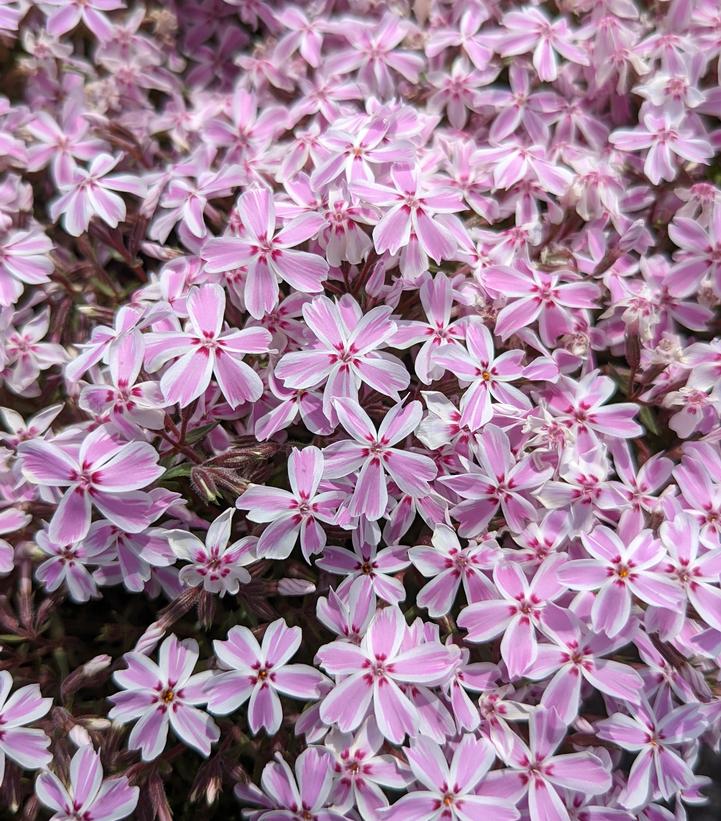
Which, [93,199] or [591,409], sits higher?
[93,199]

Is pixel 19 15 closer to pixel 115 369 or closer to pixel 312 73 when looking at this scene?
pixel 312 73

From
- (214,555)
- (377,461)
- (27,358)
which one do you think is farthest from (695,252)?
(27,358)

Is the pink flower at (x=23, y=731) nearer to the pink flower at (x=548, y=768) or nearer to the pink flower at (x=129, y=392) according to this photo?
the pink flower at (x=129, y=392)

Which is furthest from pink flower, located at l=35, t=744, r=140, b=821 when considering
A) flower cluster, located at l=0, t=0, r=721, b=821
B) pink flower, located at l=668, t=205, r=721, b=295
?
pink flower, located at l=668, t=205, r=721, b=295

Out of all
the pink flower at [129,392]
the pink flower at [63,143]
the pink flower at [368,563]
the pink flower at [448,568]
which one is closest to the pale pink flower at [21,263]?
the pink flower at [63,143]

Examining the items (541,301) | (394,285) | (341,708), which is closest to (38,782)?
(341,708)

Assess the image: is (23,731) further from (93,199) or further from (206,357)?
(93,199)
